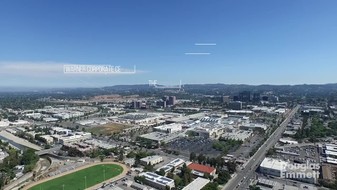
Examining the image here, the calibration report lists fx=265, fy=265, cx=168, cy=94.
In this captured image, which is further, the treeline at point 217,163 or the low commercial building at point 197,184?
the treeline at point 217,163

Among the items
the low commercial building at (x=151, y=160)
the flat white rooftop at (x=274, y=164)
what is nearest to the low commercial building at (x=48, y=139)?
the low commercial building at (x=151, y=160)

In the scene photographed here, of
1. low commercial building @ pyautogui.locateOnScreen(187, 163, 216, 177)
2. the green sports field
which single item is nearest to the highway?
low commercial building @ pyautogui.locateOnScreen(187, 163, 216, 177)

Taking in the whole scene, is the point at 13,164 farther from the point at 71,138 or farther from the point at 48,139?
the point at 48,139

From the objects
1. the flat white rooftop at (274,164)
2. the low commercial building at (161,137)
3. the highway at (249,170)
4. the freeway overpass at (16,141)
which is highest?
the flat white rooftop at (274,164)

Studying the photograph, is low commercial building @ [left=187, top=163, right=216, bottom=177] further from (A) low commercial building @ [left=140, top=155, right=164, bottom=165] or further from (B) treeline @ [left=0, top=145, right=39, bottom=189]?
(B) treeline @ [left=0, top=145, right=39, bottom=189]

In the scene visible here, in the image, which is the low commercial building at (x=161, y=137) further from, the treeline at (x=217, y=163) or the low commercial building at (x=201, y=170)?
the low commercial building at (x=201, y=170)

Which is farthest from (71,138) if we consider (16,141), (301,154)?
(301,154)
